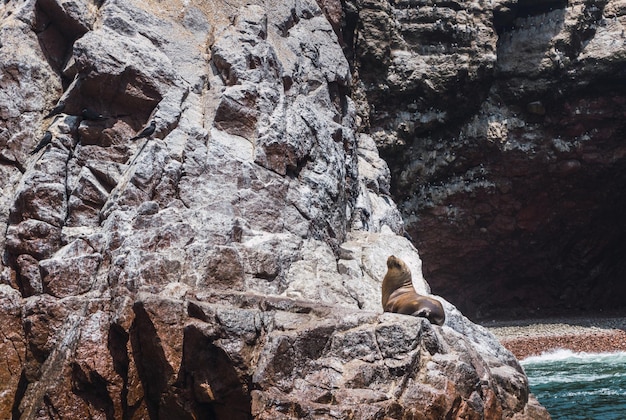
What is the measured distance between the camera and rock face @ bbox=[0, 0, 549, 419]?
870cm

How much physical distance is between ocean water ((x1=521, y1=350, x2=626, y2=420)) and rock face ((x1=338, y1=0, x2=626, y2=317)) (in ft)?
31.3

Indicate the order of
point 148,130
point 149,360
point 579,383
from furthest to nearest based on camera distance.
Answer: point 579,383
point 148,130
point 149,360

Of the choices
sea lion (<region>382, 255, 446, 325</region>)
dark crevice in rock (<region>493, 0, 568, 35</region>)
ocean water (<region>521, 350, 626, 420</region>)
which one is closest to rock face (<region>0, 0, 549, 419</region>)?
sea lion (<region>382, 255, 446, 325</region>)

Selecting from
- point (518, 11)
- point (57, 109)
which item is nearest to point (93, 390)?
point (57, 109)

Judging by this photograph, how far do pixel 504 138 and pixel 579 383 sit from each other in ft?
50.6

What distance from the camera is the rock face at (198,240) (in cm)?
870

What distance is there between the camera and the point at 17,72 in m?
13.7

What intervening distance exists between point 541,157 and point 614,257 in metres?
7.85

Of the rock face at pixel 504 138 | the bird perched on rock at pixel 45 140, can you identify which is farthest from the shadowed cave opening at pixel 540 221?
the bird perched on rock at pixel 45 140

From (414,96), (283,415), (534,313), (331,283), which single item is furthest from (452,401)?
(534,313)

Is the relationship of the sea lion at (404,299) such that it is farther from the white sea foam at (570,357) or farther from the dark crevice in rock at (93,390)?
the white sea foam at (570,357)

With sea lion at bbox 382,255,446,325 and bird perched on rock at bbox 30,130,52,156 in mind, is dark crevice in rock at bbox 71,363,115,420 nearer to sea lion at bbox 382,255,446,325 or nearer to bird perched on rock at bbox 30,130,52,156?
sea lion at bbox 382,255,446,325

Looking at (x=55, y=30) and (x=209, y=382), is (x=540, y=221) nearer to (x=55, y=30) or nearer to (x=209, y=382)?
(x=55, y=30)

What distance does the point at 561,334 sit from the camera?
26750 millimetres
